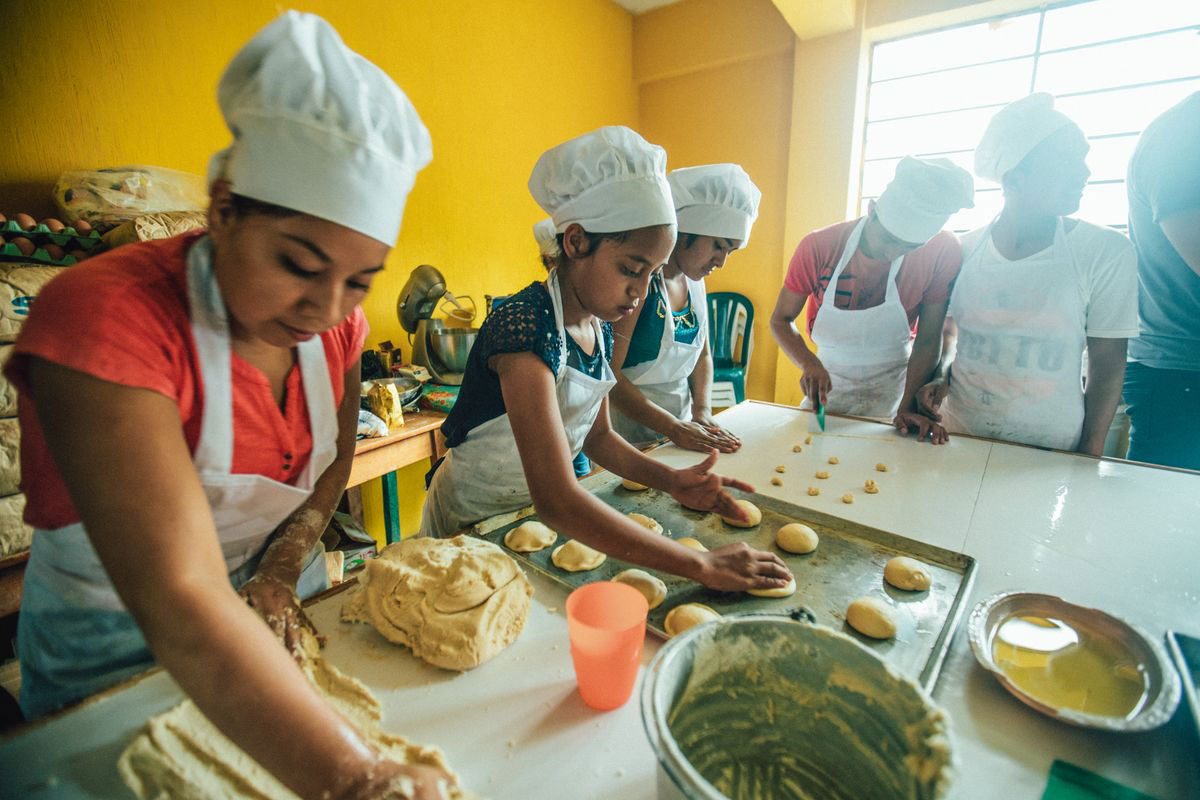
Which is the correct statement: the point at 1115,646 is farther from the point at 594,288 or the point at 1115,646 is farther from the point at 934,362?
the point at 934,362

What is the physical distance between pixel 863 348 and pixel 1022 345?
2.18ft

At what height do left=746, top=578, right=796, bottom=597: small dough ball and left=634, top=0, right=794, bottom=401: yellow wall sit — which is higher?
left=634, top=0, right=794, bottom=401: yellow wall

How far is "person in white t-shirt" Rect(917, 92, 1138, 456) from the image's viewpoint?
1919 mm

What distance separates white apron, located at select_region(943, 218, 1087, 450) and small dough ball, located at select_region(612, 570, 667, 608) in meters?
1.85

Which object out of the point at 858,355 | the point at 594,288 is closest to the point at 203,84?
the point at 594,288

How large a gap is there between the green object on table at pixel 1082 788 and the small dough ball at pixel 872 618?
0.31m

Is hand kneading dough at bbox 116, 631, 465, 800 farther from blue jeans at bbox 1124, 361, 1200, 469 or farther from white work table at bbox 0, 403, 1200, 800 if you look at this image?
blue jeans at bbox 1124, 361, 1200, 469

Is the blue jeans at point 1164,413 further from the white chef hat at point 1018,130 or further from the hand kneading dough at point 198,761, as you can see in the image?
the hand kneading dough at point 198,761

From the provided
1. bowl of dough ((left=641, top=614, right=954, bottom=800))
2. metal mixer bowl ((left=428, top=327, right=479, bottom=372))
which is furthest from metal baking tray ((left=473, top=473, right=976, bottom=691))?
metal mixer bowl ((left=428, top=327, right=479, bottom=372))

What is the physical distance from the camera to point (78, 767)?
2.31 ft

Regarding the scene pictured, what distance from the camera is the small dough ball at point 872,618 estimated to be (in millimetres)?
1018

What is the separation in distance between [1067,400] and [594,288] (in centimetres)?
197

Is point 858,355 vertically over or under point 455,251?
under

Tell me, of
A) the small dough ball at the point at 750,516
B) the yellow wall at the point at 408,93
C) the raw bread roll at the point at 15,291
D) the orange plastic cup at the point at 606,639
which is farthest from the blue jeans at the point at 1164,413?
the raw bread roll at the point at 15,291
